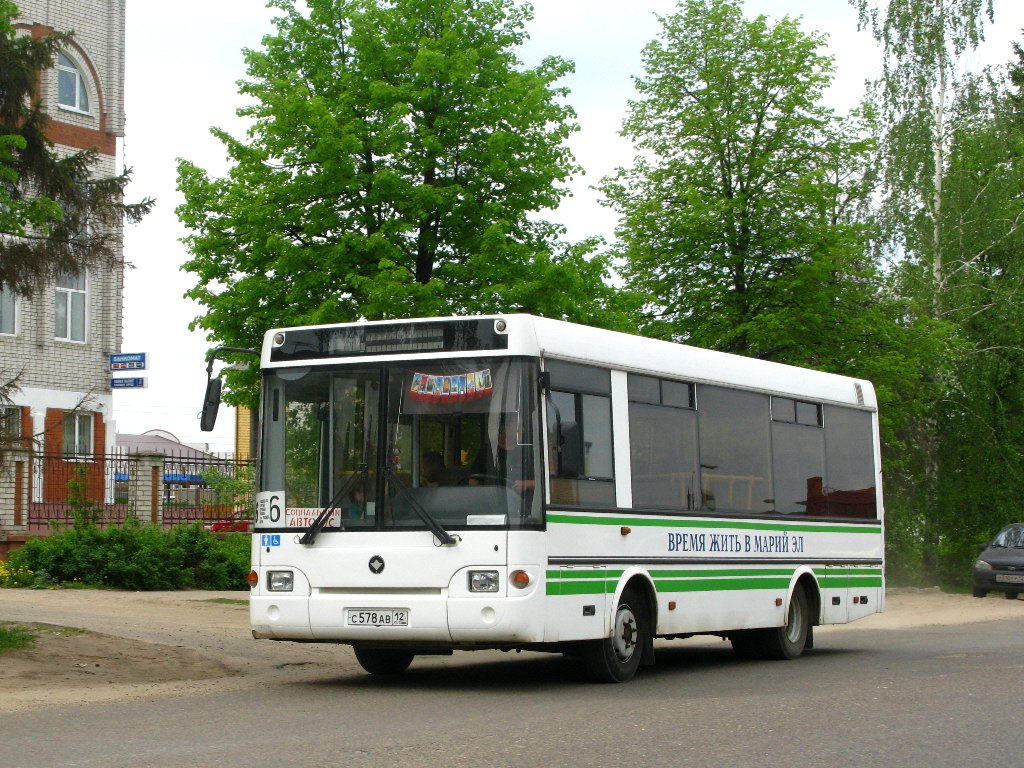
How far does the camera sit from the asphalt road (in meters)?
9.14

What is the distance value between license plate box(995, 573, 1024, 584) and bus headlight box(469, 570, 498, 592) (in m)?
23.7

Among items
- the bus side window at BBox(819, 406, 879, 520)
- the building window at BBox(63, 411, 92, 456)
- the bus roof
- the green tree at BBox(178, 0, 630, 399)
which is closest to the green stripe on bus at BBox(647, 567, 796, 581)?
the bus side window at BBox(819, 406, 879, 520)

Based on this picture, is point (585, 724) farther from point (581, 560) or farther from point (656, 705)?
point (581, 560)

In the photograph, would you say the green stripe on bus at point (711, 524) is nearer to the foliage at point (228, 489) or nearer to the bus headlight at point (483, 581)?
the bus headlight at point (483, 581)

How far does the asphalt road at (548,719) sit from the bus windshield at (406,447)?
1458 millimetres

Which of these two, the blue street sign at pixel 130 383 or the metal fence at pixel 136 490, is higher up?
the blue street sign at pixel 130 383

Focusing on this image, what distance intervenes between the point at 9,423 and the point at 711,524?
6473 millimetres

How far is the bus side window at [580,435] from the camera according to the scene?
1311cm

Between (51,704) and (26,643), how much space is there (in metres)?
3.00

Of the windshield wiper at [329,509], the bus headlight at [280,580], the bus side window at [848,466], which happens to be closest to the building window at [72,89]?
the bus side window at [848,466]

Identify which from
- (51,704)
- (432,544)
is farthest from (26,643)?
(432,544)

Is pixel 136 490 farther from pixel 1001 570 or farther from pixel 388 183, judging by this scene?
pixel 1001 570

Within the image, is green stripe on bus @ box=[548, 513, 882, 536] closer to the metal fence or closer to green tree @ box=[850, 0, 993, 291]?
the metal fence

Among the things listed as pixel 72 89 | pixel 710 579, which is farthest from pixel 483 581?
pixel 72 89
